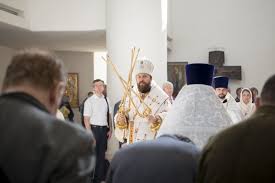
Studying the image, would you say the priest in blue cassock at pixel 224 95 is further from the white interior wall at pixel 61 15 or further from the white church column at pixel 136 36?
the white interior wall at pixel 61 15

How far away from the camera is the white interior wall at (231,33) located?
17266 mm

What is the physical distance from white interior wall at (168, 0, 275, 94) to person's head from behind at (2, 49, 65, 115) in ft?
51.7

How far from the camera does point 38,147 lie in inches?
71.1

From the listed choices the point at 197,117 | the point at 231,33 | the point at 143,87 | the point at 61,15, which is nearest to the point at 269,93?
the point at 197,117

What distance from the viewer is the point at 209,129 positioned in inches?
126

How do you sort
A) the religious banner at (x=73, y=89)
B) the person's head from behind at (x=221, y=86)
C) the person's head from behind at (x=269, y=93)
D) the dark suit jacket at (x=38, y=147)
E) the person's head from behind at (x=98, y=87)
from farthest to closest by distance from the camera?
the religious banner at (x=73, y=89) → the person's head from behind at (x=98, y=87) → the person's head from behind at (x=221, y=86) → the person's head from behind at (x=269, y=93) → the dark suit jacket at (x=38, y=147)

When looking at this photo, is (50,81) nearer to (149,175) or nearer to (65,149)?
(65,149)

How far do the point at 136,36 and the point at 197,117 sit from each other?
8.49 meters

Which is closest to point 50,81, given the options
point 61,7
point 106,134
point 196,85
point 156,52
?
point 196,85

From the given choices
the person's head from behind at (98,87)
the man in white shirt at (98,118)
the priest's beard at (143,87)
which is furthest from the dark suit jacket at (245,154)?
the person's head from behind at (98,87)

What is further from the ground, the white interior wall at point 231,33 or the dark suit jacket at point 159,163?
the white interior wall at point 231,33

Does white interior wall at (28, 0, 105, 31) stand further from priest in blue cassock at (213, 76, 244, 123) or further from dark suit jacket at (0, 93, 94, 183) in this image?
dark suit jacket at (0, 93, 94, 183)

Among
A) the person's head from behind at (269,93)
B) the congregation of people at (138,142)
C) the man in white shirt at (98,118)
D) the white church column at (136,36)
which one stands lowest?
the man in white shirt at (98,118)

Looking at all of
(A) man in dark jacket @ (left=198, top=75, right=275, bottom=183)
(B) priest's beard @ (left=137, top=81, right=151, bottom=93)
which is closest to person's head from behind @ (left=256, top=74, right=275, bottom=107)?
(A) man in dark jacket @ (left=198, top=75, right=275, bottom=183)
